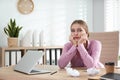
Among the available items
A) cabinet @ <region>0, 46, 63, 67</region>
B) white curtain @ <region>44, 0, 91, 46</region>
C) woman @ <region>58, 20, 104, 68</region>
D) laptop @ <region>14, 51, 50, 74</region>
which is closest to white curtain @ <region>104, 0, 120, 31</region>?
white curtain @ <region>44, 0, 91, 46</region>

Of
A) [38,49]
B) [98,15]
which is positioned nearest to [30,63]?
[38,49]

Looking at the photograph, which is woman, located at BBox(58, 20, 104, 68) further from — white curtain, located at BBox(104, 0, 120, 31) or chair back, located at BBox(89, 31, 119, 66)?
white curtain, located at BBox(104, 0, 120, 31)

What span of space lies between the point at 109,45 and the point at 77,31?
2.12 feet

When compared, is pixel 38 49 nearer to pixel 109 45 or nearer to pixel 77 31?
pixel 109 45

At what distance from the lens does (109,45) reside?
8.63ft

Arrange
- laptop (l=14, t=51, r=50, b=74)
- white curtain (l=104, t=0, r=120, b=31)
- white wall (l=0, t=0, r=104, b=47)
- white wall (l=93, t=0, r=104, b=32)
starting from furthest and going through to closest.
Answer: white wall (l=93, t=0, r=104, b=32) → white curtain (l=104, t=0, r=120, b=31) → white wall (l=0, t=0, r=104, b=47) → laptop (l=14, t=51, r=50, b=74)

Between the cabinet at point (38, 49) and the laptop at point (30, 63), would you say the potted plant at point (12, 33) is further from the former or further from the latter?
the laptop at point (30, 63)

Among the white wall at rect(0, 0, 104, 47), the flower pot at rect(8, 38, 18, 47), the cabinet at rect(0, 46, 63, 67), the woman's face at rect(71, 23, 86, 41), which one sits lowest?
the cabinet at rect(0, 46, 63, 67)

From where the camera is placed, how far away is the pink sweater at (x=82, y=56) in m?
2.03

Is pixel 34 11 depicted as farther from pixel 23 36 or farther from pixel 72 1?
pixel 72 1

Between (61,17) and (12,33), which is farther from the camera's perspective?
(61,17)

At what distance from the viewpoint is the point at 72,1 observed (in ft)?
15.1

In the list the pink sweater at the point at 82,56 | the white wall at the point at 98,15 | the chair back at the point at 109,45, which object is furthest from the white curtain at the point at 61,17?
the pink sweater at the point at 82,56

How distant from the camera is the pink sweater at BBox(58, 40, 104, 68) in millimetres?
2026
